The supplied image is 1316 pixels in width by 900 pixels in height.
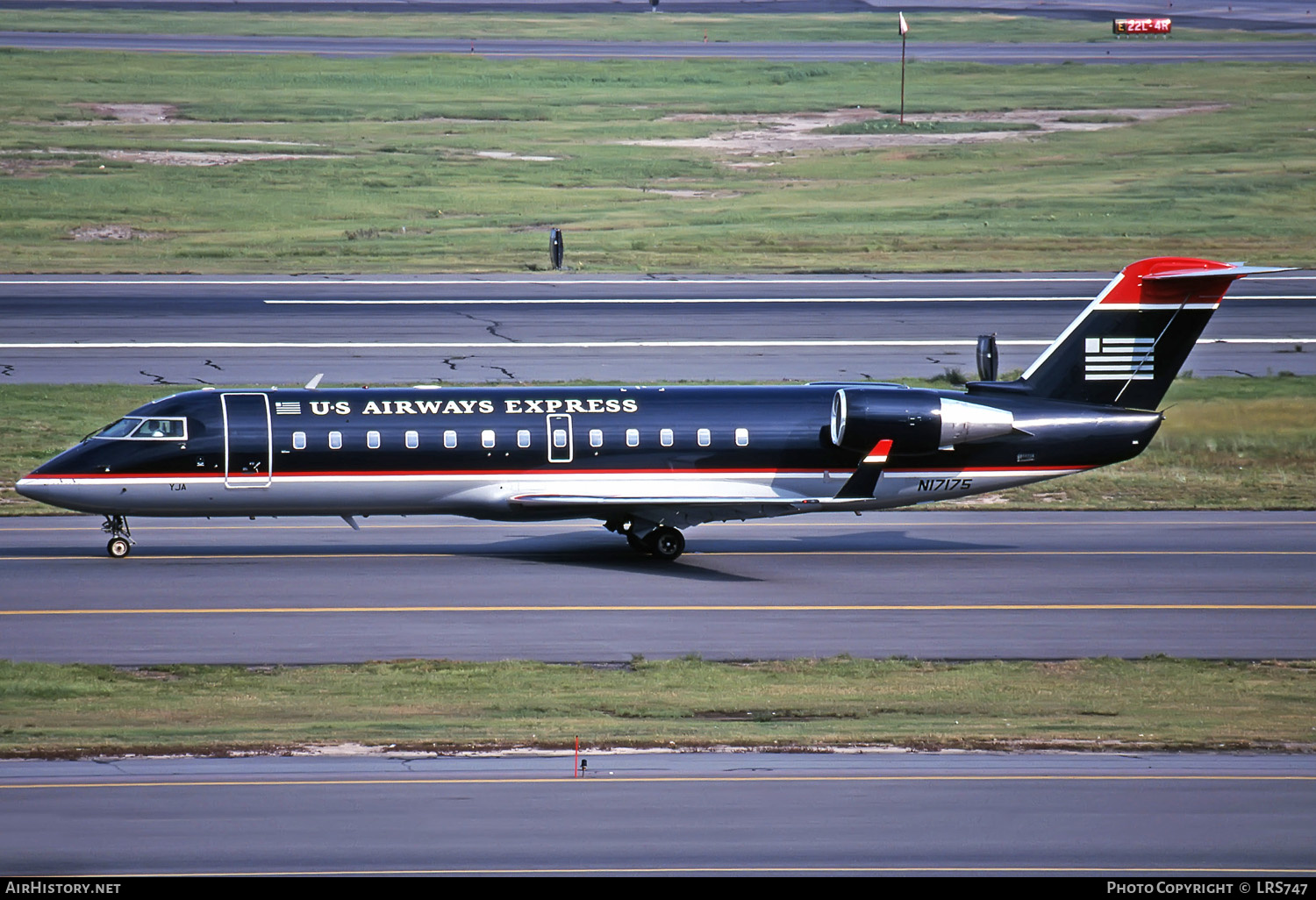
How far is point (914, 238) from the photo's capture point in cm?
7069

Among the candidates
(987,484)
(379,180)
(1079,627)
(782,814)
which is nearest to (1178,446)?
(987,484)

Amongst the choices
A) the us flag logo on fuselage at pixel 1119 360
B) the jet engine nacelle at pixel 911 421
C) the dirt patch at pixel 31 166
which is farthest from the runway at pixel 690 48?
the jet engine nacelle at pixel 911 421

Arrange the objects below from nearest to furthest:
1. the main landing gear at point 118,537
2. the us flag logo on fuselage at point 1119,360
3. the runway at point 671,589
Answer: the runway at point 671,589, the main landing gear at point 118,537, the us flag logo on fuselage at point 1119,360

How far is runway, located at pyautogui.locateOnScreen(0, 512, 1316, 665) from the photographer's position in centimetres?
2505

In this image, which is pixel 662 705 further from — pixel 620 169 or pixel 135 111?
pixel 135 111

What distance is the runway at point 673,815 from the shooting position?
15.4 m

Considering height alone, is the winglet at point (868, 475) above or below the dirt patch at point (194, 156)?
below

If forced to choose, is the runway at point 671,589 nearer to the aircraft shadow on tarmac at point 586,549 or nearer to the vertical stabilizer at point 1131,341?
the aircraft shadow on tarmac at point 586,549

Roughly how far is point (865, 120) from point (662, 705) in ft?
265

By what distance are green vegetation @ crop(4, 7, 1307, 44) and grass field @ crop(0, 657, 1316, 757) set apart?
104285 mm

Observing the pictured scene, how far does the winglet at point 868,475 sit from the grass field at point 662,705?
18.5 ft

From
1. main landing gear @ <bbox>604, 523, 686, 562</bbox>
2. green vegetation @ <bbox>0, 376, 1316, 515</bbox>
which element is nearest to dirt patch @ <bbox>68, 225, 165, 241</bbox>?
green vegetation @ <bbox>0, 376, 1316, 515</bbox>

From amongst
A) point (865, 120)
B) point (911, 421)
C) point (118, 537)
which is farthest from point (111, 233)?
point (911, 421)

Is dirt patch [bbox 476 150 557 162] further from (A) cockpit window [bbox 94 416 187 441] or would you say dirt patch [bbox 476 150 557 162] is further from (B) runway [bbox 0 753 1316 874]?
(B) runway [bbox 0 753 1316 874]
